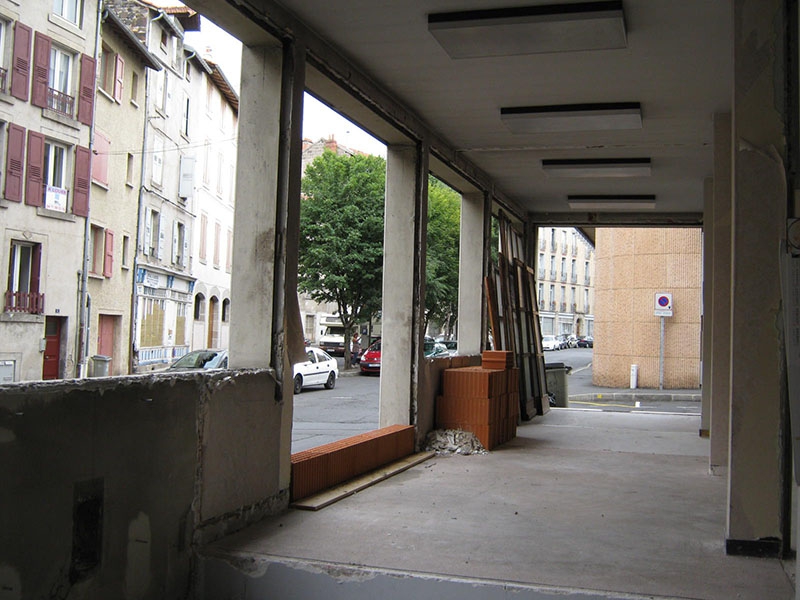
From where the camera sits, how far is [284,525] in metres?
5.00

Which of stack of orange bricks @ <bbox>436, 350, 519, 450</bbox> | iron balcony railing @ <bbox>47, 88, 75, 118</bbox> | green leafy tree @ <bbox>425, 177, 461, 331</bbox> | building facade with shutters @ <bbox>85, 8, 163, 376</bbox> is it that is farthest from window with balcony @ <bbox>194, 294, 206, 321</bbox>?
stack of orange bricks @ <bbox>436, 350, 519, 450</bbox>

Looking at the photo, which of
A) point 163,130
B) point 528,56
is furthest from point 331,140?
point 528,56

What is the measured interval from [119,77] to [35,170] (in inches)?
317

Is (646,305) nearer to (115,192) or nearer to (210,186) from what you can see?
(115,192)

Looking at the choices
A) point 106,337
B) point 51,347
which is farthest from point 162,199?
point 51,347

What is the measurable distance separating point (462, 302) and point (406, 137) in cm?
366

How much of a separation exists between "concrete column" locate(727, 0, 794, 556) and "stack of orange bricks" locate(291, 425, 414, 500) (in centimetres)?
295

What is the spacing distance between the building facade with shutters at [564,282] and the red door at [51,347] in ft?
167

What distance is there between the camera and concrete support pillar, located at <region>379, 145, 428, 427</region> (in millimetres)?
8156

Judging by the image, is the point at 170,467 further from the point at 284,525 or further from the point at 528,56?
the point at 528,56

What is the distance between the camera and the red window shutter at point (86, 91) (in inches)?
646

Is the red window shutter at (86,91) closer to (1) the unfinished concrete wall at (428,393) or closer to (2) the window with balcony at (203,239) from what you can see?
(1) the unfinished concrete wall at (428,393)

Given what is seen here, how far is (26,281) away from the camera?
1867cm

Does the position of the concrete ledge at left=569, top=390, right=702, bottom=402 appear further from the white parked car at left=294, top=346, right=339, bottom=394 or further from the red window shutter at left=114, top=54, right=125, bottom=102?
the red window shutter at left=114, top=54, right=125, bottom=102
